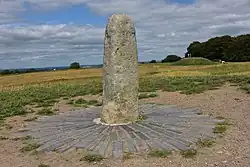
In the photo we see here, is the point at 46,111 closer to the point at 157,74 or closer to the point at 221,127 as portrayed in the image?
the point at 221,127

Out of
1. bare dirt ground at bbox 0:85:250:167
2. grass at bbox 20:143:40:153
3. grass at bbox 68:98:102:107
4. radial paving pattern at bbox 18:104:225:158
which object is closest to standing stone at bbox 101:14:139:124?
radial paving pattern at bbox 18:104:225:158

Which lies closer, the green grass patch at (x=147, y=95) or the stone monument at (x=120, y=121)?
the stone monument at (x=120, y=121)

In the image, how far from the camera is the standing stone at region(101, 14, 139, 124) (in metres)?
10.2

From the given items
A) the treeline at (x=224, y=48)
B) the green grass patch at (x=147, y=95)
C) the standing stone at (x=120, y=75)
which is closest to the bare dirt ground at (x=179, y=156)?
the standing stone at (x=120, y=75)

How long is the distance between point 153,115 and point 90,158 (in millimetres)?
3805

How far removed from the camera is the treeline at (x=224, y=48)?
8506 centimetres

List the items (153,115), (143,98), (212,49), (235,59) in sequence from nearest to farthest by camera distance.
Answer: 1. (153,115)
2. (143,98)
3. (235,59)
4. (212,49)

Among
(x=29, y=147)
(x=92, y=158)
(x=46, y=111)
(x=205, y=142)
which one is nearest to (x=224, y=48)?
(x=46, y=111)

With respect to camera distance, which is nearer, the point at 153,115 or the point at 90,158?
the point at 90,158

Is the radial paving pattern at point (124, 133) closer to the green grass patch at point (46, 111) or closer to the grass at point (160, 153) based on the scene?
the grass at point (160, 153)

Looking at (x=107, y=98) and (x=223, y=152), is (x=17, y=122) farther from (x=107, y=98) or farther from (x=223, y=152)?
(x=223, y=152)

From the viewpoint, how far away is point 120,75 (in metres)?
10.2

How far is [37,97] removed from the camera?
17.4 meters

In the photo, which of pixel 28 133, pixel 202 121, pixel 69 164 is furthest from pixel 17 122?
pixel 202 121
